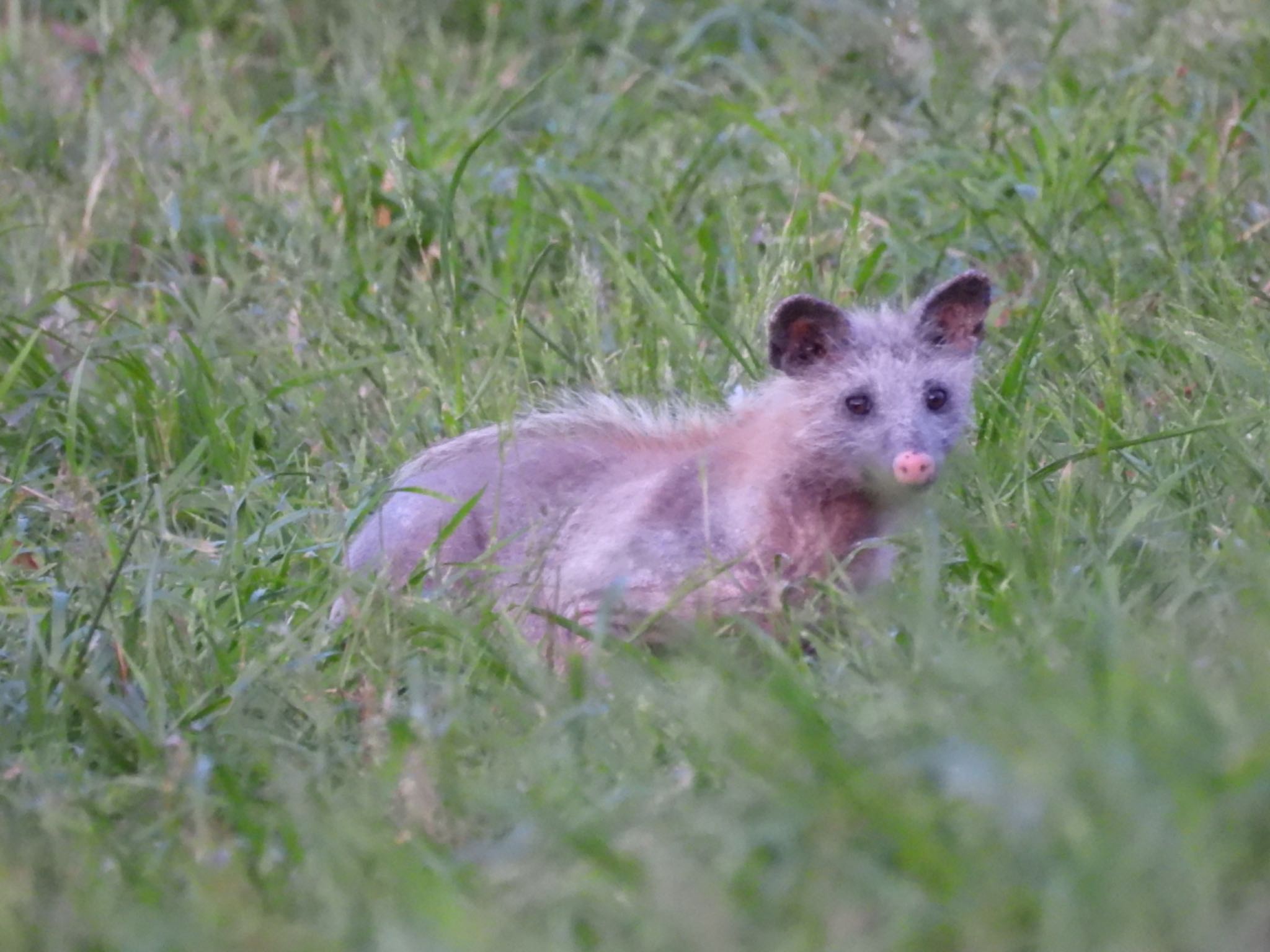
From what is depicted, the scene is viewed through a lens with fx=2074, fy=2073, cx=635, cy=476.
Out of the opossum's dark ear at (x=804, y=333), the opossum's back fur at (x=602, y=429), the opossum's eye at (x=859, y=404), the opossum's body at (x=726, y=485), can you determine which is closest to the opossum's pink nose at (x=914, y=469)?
the opossum's body at (x=726, y=485)

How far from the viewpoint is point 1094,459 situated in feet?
16.6

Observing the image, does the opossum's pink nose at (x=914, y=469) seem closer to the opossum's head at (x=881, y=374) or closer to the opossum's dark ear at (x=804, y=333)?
the opossum's head at (x=881, y=374)

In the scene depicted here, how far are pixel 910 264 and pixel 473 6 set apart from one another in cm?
379

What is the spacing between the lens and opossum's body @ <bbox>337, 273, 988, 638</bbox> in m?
5.03

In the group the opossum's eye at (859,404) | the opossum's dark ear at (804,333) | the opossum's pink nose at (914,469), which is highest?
the opossum's dark ear at (804,333)

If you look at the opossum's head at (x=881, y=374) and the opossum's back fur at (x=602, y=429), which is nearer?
the opossum's head at (x=881, y=374)

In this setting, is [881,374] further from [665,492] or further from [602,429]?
[602,429]

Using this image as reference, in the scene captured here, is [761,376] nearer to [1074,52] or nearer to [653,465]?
[653,465]

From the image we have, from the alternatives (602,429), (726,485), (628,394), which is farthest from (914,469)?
(628,394)

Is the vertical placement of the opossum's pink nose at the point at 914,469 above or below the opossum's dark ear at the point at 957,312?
below

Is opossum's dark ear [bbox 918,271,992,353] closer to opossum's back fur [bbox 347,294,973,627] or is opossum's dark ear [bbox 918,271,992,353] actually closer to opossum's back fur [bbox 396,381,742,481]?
opossum's back fur [bbox 347,294,973,627]

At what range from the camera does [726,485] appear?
5.23 meters

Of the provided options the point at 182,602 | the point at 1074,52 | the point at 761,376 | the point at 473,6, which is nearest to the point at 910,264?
the point at 761,376

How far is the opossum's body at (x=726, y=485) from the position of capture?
503 centimetres
